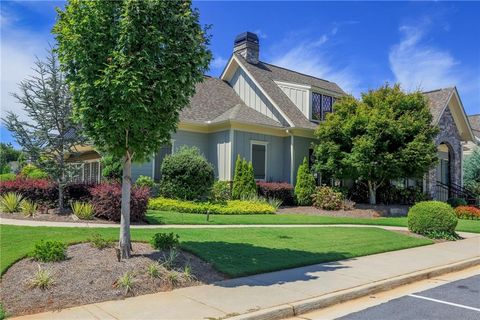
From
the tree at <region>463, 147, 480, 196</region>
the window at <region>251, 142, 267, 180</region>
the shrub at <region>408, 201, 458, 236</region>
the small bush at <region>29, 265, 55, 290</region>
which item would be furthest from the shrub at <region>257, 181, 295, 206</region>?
the tree at <region>463, 147, 480, 196</region>

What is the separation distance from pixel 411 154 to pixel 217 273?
1358cm

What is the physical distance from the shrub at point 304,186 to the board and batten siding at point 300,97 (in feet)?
11.9

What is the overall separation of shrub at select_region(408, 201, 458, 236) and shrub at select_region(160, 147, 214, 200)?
8.03m

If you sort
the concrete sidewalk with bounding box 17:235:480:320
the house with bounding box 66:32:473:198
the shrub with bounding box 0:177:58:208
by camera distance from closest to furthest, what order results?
the concrete sidewalk with bounding box 17:235:480:320
the shrub with bounding box 0:177:58:208
the house with bounding box 66:32:473:198

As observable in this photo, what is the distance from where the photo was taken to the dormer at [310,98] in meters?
22.7

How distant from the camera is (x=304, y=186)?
2014 centimetres

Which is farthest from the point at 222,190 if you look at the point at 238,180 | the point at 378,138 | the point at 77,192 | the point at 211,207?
the point at 378,138

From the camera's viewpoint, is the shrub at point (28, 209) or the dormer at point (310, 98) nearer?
the shrub at point (28, 209)

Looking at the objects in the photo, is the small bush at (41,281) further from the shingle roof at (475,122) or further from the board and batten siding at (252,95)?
the shingle roof at (475,122)

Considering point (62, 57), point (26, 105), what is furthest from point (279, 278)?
point (26, 105)

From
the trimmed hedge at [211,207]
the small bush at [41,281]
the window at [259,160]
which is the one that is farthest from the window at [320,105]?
the small bush at [41,281]

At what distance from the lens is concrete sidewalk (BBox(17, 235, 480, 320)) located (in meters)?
5.25

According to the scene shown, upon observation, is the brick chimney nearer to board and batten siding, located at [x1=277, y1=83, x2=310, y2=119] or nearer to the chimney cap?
the chimney cap

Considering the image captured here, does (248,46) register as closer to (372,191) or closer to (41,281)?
(372,191)
